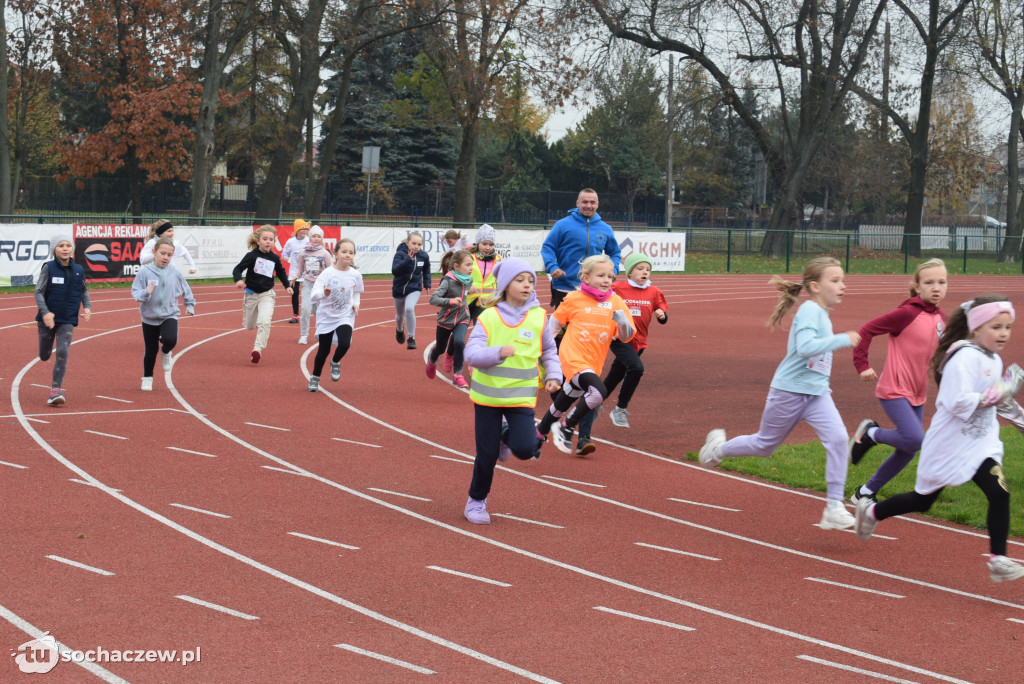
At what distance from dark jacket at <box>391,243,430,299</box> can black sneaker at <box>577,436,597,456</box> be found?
6064mm

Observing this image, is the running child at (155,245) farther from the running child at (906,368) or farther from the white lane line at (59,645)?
the running child at (906,368)

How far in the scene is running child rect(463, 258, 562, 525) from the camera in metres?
7.23

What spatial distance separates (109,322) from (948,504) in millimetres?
14833

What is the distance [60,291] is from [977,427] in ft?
28.7

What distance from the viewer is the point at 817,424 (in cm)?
714

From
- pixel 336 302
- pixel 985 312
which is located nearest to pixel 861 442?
pixel 985 312

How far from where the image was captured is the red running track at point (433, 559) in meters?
5.18

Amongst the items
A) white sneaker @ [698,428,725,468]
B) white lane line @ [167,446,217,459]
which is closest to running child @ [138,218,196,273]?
white lane line @ [167,446,217,459]

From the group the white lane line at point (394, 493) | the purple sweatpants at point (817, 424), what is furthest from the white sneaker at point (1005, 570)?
the white lane line at point (394, 493)

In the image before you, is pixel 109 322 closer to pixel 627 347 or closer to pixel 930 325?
pixel 627 347

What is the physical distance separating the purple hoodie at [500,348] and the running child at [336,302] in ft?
18.4

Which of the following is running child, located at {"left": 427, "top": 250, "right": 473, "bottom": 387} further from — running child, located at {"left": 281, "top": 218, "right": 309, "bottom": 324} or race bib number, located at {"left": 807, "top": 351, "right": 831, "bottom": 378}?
race bib number, located at {"left": 807, "top": 351, "right": 831, "bottom": 378}

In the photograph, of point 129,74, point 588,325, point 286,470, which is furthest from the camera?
point 129,74

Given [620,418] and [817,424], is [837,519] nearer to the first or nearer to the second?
[817,424]
